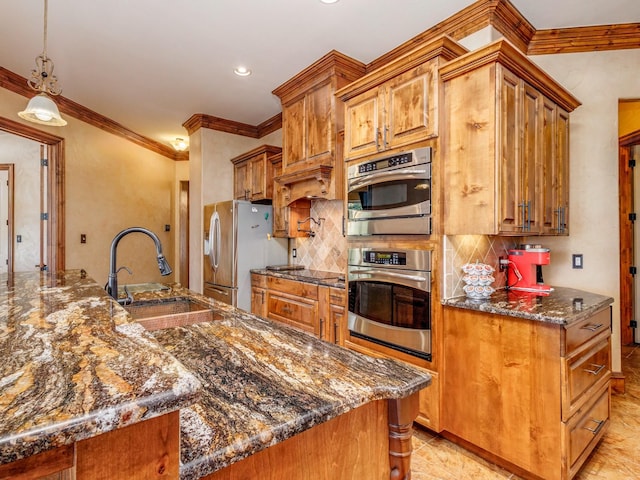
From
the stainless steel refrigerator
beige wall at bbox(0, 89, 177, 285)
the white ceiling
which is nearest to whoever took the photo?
the white ceiling

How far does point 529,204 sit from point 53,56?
3.94 m

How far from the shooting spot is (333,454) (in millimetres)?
778

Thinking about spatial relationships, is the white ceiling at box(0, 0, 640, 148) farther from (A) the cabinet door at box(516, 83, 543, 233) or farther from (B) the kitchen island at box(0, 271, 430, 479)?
(B) the kitchen island at box(0, 271, 430, 479)

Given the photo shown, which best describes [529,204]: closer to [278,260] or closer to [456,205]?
[456,205]

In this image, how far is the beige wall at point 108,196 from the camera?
4219mm

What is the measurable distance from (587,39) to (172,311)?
3.51 m

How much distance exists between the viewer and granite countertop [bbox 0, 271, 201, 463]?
0.40m

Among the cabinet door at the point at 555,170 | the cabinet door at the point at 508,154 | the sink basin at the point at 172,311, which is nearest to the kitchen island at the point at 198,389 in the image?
the sink basin at the point at 172,311

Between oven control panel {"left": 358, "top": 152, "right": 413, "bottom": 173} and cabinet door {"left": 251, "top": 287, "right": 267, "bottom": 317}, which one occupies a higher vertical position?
oven control panel {"left": 358, "top": 152, "right": 413, "bottom": 173}

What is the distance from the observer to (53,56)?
3.06 metres

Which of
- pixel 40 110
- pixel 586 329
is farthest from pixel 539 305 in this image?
pixel 40 110

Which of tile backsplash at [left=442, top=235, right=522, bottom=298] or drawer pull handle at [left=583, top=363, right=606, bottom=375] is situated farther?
tile backsplash at [left=442, top=235, right=522, bottom=298]

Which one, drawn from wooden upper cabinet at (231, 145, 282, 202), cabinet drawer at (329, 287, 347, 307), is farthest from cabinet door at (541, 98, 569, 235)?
wooden upper cabinet at (231, 145, 282, 202)

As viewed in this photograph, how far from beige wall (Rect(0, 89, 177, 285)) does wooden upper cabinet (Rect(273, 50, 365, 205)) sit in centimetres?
261
